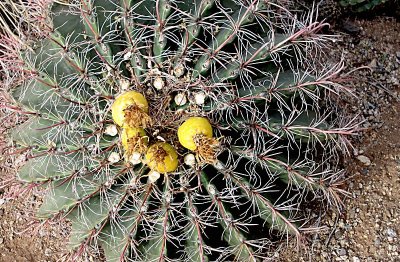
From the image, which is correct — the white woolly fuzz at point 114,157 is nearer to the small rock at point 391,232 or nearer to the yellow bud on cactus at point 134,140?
the yellow bud on cactus at point 134,140

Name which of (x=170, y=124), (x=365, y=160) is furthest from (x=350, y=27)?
(x=170, y=124)

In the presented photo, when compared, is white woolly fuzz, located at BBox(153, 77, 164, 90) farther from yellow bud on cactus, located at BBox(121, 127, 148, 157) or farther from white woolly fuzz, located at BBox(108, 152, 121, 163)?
white woolly fuzz, located at BBox(108, 152, 121, 163)

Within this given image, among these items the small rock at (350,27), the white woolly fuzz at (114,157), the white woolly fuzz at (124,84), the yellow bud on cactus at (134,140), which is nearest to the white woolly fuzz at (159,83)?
the white woolly fuzz at (124,84)

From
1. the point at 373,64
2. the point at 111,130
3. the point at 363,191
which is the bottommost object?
the point at 363,191

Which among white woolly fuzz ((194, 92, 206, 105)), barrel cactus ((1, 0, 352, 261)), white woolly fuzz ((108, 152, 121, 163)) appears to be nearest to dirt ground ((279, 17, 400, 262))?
barrel cactus ((1, 0, 352, 261))

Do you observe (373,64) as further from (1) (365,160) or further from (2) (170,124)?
(2) (170,124)

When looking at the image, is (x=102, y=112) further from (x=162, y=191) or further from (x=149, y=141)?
(x=162, y=191)

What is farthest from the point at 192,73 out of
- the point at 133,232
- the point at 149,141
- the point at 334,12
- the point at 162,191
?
the point at 334,12
